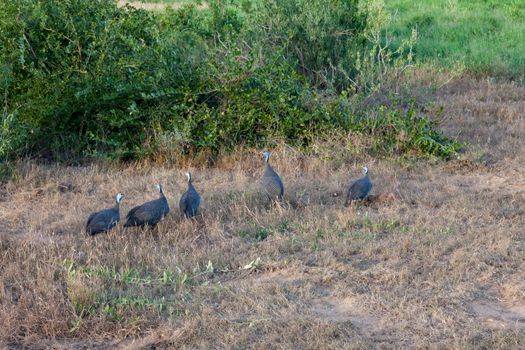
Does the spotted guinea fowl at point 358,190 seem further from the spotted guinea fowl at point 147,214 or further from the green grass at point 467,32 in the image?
the green grass at point 467,32

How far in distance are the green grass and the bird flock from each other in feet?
18.0

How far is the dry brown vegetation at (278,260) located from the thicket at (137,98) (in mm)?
399

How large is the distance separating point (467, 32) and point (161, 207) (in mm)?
10486

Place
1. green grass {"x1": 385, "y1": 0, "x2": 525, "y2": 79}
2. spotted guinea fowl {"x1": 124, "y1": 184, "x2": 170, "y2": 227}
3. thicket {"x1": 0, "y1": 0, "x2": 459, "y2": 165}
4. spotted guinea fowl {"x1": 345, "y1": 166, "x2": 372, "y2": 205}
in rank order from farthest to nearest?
green grass {"x1": 385, "y1": 0, "x2": 525, "y2": 79} → thicket {"x1": 0, "y1": 0, "x2": 459, "y2": 165} → spotted guinea fowl {"x1": 345, "y1": 166, "x2": 372, "y2": 205} → spotted guinea fowl {"x1": 124, "y1": 184, "x2": 170, "y2": 227}

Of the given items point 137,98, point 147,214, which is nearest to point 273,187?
point 147,214

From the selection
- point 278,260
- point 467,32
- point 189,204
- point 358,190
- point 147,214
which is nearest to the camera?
point 278,260

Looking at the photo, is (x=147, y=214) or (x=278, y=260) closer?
(x=278, y=260)

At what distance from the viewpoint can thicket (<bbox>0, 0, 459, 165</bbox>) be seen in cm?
912

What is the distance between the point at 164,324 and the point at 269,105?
14.8 ft

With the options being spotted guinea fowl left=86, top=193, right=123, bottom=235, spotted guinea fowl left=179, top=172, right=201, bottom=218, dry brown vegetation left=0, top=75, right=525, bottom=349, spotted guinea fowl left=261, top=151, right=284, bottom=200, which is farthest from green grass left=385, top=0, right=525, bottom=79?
spotted guinea fowl left=86, top=193, right=123, bottom=235

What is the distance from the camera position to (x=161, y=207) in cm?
693

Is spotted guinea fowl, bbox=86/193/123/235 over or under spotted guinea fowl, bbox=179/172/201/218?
over

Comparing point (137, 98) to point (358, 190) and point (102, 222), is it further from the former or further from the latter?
point (358, 190)

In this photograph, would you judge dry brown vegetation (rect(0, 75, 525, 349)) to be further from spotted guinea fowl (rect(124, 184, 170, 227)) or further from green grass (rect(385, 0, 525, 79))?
green grass (rect(385, 0, 525, 79))
